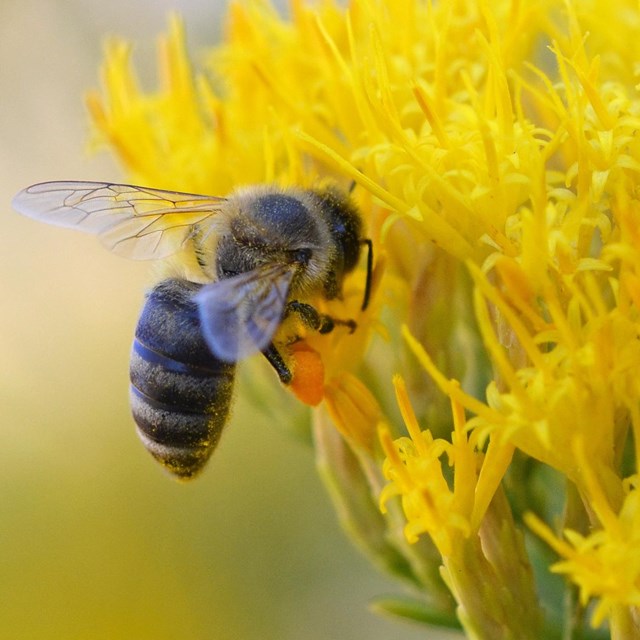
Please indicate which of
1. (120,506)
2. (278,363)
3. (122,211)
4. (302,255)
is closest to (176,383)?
(278,363)

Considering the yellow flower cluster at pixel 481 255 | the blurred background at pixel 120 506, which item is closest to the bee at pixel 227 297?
the yellow flower cluster at pixel 481 255

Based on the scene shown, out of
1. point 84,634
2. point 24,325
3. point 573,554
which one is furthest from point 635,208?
point 24,325

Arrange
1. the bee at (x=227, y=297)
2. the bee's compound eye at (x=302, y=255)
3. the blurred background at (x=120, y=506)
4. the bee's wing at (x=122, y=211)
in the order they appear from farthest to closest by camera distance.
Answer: the blurred background at (x=120, y=506), the bee's wing at (x=122, y=211), the bee's compound eye at (x=302, y=255), the bee at (x=227, y=297)

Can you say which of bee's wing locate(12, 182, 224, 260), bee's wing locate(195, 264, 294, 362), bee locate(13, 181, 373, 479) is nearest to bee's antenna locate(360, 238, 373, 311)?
bee locate(13, 181, 373, 479)

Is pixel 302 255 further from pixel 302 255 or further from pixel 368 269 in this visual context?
pixel 368 269

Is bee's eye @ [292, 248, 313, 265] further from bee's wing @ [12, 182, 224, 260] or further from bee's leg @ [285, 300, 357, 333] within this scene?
bee's wing @ [12, 182, 224, 260]

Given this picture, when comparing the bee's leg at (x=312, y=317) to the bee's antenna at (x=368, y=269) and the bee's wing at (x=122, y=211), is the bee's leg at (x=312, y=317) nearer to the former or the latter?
the bee's antenna at (x=368, y=269)

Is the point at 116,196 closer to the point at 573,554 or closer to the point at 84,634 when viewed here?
the point at 573,554
